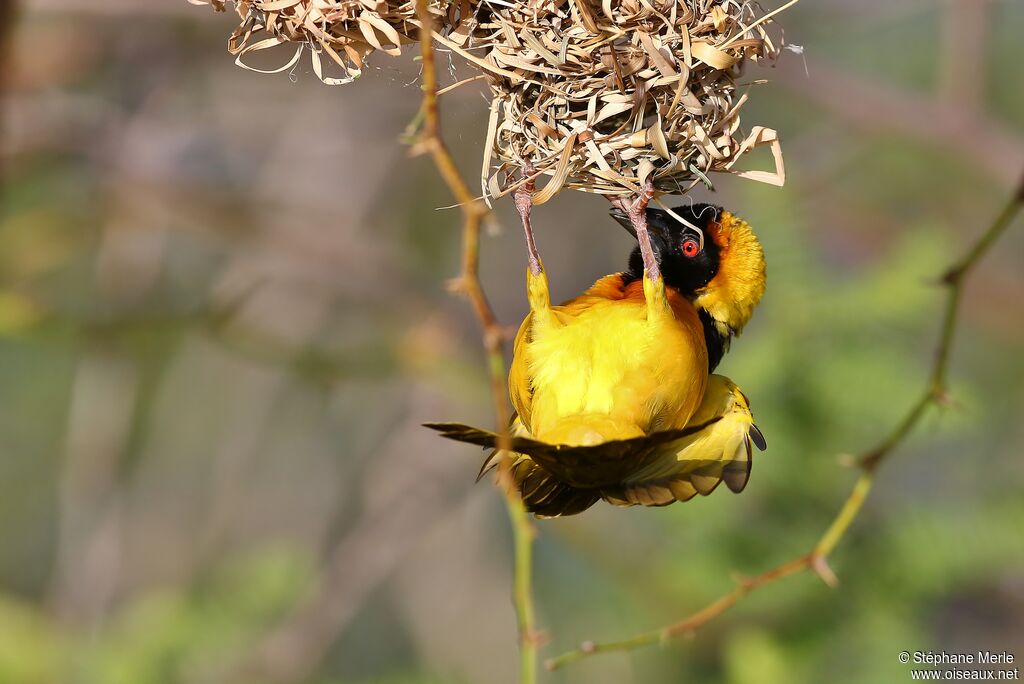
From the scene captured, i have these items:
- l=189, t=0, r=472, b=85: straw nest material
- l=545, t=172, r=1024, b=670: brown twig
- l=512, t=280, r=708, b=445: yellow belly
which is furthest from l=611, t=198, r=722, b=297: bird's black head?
l=189, t=0, r=472, b=85: straw nest material

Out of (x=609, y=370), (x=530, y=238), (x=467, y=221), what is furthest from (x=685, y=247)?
(x=467, y=221)

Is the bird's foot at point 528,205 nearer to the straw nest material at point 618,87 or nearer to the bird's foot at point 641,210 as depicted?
the straw nest material at point 618,87

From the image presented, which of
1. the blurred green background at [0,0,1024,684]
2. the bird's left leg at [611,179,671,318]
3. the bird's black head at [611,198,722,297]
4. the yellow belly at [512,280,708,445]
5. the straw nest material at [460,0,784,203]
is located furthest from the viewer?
the blurred green background at [0,0,1024,684]

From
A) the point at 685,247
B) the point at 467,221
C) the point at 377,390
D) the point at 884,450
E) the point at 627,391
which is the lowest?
the point at 377,390

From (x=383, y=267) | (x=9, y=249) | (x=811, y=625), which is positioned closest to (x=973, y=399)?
(x=811, y=625)

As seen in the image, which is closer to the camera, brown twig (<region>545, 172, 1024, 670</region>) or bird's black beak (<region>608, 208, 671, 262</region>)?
brown twig (<region>545, 172, 1024, 670</region>)

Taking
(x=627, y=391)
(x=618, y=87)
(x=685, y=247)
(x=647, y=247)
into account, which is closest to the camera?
(x=618, y=87)

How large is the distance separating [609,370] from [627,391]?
5 centimetres

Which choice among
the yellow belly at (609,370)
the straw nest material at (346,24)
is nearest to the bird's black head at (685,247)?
the yellow belly at (609,370)

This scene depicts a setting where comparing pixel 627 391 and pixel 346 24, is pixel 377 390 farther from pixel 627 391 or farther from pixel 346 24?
pixel 346 24

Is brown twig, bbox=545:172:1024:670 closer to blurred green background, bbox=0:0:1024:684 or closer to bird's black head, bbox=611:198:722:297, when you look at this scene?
bird's black head, bbox=611:198:722:297

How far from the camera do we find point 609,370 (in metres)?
1.62

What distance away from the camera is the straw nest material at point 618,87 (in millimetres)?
1328

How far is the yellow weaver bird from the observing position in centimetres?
152
